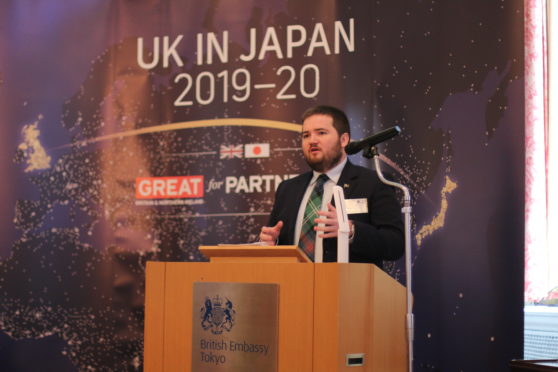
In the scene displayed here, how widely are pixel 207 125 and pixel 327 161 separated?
3.94 ft

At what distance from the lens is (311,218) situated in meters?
3.49

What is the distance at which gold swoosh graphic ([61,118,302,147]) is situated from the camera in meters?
4.46

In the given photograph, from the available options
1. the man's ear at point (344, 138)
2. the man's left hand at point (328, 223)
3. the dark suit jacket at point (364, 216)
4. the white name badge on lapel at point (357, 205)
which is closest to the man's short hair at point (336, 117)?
the man's ear at point (344, 138)

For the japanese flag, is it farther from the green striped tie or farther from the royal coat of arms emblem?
the royal coat of arms emblem

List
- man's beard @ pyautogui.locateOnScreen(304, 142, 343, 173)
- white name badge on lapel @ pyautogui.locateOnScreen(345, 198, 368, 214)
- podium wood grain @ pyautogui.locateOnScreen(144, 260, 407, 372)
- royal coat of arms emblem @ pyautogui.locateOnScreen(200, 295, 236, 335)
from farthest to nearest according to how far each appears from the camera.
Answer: man's beard @ pyautogui.locateOnScreen(304, 142, 343, 173)
white name badge on lapel @ pyautogui.locateOnScreen(345, 198, 368, 214)
royal coat of arms emblem @ pyautogui.locateOnScreen(200, 295, 236, 335)
podium wood grain @ pyautogui.locateOnScreen(144, 260, 407, 372)

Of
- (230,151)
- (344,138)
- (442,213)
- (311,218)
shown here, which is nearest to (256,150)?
(230,151)

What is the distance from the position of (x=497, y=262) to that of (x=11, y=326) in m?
3.19

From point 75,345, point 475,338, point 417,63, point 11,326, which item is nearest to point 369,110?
point 417,63

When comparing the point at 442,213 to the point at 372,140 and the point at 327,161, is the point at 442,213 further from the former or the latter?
the point at 372,140

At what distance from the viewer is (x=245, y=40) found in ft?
15.1

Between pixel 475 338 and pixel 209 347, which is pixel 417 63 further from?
pixel 209 347

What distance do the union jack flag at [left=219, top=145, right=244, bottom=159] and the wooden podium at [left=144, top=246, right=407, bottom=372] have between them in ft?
5.99

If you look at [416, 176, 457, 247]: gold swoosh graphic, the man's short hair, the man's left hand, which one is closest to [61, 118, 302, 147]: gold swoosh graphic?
the man's short hair

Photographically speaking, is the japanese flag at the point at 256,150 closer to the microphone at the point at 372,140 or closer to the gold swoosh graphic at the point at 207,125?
the gold swoosh graphic at the point at 207,125
